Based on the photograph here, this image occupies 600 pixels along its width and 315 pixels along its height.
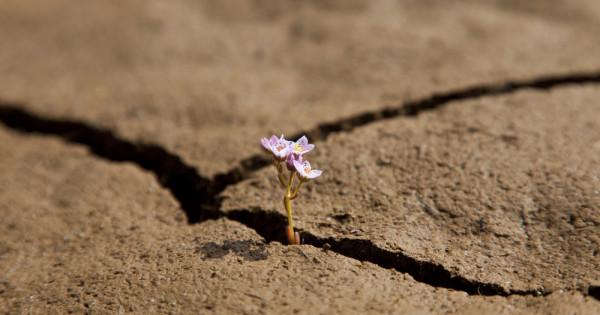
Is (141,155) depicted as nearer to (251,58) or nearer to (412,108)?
(251,58)

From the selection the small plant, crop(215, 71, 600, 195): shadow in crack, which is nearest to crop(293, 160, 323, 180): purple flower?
the small plant

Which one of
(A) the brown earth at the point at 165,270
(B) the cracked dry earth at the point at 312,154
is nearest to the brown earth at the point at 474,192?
(B) the cracked dry earth at the point at 312,154

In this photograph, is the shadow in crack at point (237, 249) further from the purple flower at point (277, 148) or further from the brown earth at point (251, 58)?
the brown earth at point (251, 58)

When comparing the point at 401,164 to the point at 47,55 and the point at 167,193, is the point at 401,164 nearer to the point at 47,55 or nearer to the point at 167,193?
the point at 167,193

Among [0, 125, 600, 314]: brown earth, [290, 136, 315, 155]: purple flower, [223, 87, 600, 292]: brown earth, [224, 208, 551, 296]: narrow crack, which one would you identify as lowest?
[0, 125, 600, 314]: brown earth

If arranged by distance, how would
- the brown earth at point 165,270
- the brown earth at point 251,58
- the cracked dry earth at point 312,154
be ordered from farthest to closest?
1. the brown earth at point 251,58
2. the cracked dry earth at point 312,154
3. the brown earth at point 165,270

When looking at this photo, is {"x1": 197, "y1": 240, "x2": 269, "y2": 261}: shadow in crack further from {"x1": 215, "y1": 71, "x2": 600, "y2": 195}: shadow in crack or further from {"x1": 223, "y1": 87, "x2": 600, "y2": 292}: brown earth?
{"x1": 215, "y1": 71, "x2": 600, "y2": 195}: shadow in crack

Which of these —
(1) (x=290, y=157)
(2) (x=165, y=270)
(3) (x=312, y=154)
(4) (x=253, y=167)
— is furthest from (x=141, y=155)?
(1) (x=290, y=157)
